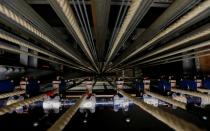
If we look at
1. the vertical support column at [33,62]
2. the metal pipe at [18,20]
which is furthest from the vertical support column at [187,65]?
the metal pipe at [18,20]

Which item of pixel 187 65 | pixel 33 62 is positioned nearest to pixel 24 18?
pixel 33 62

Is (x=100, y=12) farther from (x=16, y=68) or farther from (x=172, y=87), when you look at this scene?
(x=16, y=68)

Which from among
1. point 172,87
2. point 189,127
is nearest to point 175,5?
point 189,127

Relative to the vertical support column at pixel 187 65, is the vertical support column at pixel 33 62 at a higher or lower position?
higher

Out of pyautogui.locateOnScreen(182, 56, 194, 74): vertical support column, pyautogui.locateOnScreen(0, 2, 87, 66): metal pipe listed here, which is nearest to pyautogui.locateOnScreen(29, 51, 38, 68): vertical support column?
pyautogui.locateOnScreen(182, 56, 194, 74): vertical support column

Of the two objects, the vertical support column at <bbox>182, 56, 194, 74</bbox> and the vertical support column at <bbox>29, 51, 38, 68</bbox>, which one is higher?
the vertical support column at <bbox>29, 51, 38, 68</bbox>

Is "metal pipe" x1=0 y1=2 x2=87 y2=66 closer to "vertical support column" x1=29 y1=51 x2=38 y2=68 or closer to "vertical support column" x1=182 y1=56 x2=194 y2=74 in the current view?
"vertical support column" x1=29 y1=51 x2=38 y2=68

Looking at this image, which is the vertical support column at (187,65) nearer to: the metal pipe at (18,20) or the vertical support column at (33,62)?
the vertical support column at (33,62)

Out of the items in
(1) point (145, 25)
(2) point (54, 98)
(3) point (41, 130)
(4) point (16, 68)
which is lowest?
(3) point (41, 130)

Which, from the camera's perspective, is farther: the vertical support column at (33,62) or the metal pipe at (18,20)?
the vertical support column at (33,62)

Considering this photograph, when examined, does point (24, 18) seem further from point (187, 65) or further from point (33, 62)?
point (187, 65)

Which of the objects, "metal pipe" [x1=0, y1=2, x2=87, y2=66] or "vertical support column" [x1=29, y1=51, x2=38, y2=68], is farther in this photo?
"vertical support column" [x1=29, y1=51, x2=38, y2=68]

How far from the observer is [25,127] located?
30.0ft

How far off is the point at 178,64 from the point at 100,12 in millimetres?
5863
